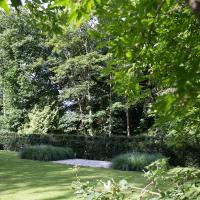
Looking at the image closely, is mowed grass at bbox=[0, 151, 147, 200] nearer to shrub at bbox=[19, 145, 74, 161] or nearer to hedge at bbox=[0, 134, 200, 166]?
shrub at bbox=[19, 145, 74, 161]

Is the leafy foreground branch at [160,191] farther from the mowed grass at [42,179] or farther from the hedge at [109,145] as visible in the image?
the hedge at [109,145]

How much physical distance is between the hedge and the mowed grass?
10.3 ft

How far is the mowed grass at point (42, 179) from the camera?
8602mm

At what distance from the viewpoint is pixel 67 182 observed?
10.4m

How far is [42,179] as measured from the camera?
1101 cm

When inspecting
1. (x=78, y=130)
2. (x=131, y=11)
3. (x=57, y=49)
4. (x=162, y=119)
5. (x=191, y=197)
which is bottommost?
(x=191, y=197)

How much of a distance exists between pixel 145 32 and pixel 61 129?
23.3 m

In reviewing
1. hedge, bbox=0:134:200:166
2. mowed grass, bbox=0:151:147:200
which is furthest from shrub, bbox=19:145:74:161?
mowed grass, bbox=0:151:147:200

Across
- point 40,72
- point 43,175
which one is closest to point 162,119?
point 43,175

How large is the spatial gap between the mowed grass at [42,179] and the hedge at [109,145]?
123 inches

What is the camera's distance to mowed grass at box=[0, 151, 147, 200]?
8.60m

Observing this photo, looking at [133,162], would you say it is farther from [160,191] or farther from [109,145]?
[160,191]

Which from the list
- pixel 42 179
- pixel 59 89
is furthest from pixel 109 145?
pixel 59 89

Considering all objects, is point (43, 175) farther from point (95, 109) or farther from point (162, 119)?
point (95, 109)
